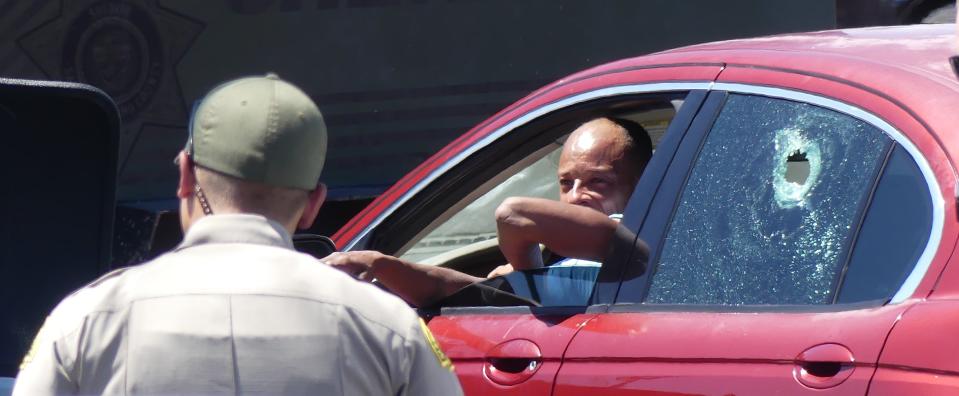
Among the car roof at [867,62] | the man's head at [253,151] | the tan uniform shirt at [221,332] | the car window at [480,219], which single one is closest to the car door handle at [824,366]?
the car roof at [867,62]

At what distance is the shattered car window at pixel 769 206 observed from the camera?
9.18 ft

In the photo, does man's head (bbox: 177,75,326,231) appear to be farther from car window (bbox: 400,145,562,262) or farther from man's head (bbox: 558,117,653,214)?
car window (bbox: 400,145,562,262)

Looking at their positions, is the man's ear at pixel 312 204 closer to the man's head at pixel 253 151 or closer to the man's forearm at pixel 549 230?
the man's head at pixel 253 151

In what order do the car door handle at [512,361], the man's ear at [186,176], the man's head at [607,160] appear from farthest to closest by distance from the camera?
the man's head at [607,160] < the car door handle at [512,361] < the man's ear at [186,176]

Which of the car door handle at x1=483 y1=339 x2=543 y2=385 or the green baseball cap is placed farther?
the car door handle at x1=483 y1=339 x2=543 y2=385

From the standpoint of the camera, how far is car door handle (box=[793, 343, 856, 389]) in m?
2.57

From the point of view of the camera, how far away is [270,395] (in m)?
1.98

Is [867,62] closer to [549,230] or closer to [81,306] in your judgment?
[549,230]

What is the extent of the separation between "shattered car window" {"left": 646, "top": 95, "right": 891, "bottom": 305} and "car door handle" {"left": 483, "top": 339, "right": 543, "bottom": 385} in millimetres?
268

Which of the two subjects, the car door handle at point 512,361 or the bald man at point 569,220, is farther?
the bald man at point 569,220

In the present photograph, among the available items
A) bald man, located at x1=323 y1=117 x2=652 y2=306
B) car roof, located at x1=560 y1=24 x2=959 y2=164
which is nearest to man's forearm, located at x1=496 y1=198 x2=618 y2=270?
bald man, located at x1=323 y1=117 x2=652 y2=306

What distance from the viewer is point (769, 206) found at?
9.66 feet

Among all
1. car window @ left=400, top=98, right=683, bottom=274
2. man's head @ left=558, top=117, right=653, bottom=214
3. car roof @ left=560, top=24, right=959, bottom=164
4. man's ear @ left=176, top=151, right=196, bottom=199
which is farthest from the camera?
car window @ left=400, top=98, right=683, bottom=274

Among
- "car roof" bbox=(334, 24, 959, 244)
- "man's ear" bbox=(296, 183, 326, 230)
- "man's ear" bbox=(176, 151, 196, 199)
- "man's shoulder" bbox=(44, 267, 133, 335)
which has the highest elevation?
"car roof" bbox=(334, 24, 959, 244)
